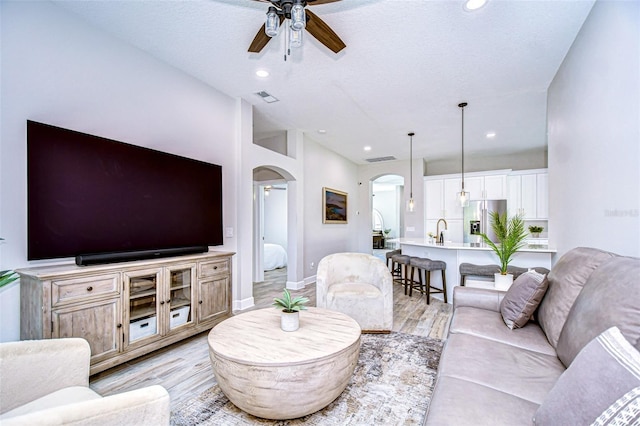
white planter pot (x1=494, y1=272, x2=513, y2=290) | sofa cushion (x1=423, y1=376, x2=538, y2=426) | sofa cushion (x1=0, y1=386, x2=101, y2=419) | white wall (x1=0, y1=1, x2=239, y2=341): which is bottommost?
sofa cushion (x1=0, y1=386, x2=101, y2=419)

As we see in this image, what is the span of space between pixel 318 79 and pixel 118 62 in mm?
1993

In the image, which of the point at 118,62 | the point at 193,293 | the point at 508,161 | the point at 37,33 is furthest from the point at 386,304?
the point at 508,161

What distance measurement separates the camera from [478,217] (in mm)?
6500

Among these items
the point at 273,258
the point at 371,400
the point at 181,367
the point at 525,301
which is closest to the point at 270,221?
the point at 273,258

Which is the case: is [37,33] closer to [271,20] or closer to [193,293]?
[271,20]

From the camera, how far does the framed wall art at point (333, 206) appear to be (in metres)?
6.22

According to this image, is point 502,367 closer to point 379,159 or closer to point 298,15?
point 298,15

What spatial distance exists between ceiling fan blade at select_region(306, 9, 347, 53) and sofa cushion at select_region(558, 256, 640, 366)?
2.16 metres

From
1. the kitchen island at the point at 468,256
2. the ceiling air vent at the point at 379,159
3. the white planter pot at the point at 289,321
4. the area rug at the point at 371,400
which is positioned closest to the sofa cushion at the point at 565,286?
the area rug at the point at 371,400

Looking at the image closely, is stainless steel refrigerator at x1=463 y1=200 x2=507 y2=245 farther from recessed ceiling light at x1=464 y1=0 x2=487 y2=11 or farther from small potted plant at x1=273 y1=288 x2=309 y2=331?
small potted plant at x1=273 y1=288 x2=309 y2=331

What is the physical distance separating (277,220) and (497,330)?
714 cm

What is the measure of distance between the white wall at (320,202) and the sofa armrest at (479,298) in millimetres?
3415

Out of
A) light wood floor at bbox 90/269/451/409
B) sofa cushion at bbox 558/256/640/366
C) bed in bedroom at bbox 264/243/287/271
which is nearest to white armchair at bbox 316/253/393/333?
light wood floor at bbox 90/269/451/409

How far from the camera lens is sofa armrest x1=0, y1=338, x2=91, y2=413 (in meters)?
A: 1.19
